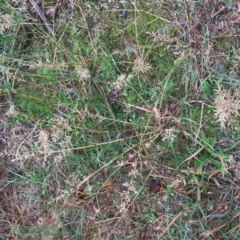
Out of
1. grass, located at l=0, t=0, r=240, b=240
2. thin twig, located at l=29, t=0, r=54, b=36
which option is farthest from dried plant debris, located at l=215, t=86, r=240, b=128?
thin twig, located at l=29, t=0, r=54, b=36

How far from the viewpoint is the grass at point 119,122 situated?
2.16 m

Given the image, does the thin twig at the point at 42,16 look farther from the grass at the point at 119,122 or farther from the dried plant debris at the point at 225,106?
the dried plant debris at the point at 225,106

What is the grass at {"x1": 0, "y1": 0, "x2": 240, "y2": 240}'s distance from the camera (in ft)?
7.08

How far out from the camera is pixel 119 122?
7.34 ft

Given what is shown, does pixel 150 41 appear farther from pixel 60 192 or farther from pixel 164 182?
pixel 60 192

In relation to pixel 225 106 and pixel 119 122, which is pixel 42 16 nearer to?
pixel 119 122

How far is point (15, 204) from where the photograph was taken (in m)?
2.38

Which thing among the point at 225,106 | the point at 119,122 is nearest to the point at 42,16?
the point at 119,122

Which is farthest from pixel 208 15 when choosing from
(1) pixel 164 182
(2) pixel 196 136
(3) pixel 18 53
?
(3) pixel 18 53

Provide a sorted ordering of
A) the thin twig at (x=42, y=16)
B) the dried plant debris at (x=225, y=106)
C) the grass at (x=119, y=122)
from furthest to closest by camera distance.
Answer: the thin twig at (x=42, y=16), the grass at (x=119, y=122), the dried plant debris at (x=225, y=106)

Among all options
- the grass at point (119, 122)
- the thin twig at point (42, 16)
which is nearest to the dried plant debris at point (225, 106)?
the grass at point (119, 122)

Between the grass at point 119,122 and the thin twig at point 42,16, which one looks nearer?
the grass at point 119,122

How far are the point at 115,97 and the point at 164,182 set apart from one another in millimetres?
506

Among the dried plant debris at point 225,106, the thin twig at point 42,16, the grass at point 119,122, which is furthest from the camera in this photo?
the thin twig at point 42,16
